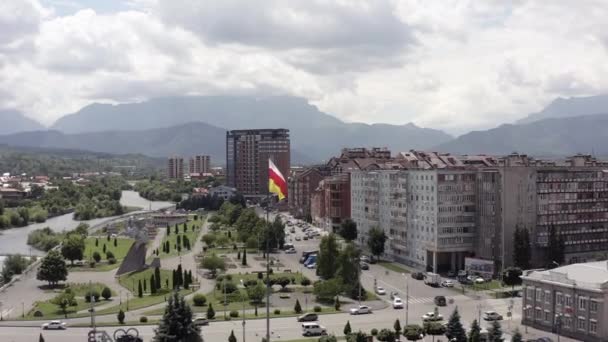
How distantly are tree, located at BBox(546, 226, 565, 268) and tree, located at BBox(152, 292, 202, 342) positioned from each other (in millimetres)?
36006

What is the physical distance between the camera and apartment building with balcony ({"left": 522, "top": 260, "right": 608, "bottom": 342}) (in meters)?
39.2

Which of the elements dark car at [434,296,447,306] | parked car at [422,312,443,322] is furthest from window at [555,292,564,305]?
dark car at [434,296,447,306]

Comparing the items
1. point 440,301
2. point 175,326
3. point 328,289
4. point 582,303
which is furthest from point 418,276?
point 175,326

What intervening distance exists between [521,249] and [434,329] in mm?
21509

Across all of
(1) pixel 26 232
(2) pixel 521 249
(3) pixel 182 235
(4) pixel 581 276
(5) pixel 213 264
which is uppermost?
(4) pixel 581 276

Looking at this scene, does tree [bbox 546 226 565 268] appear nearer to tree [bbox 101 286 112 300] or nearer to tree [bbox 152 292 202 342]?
tree [bbox 101 286 112 300]

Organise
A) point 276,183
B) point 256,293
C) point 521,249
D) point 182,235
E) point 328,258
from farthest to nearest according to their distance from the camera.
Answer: point 182,235, point 521,249, point 328,258, point 256,293, point 276,183

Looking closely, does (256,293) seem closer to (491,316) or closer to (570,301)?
(491,316)

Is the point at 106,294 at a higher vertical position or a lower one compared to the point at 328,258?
lower

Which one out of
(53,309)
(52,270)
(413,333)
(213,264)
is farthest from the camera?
(213,264)

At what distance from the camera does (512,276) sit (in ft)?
180

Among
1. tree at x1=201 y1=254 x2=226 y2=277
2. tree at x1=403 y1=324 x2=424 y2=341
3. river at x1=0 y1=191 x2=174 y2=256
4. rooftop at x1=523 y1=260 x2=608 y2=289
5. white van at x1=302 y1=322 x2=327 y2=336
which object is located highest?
rooftop at x1=523 y1=260 x2=608 y2=289

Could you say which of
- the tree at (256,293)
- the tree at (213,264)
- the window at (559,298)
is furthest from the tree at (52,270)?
the window at (559,298)

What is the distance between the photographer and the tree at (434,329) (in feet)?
130
